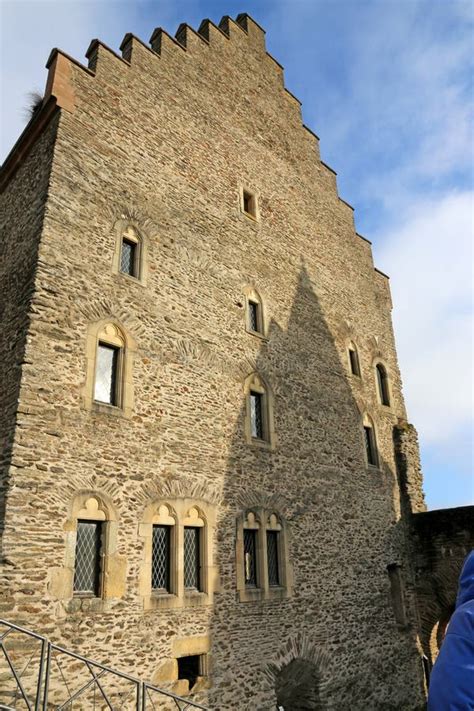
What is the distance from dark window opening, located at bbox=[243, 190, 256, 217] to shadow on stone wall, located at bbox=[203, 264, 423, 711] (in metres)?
2.47

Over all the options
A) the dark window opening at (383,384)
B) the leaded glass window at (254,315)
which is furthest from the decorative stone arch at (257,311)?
the dark window opening at (383,384)

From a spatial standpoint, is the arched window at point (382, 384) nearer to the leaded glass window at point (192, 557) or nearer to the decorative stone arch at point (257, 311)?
the decorative stone arch at point (257, 311)

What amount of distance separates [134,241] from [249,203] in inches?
192

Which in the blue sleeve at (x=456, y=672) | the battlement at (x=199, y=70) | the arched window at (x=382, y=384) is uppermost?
the battlement at (x=199, y=70)

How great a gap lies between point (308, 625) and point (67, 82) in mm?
12236

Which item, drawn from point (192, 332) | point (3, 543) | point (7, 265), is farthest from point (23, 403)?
point (192, 332)

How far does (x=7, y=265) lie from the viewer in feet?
31.4

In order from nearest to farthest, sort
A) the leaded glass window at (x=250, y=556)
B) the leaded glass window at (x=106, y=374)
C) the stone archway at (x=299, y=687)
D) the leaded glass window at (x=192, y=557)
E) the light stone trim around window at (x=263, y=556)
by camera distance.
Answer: the leaded glass window at (x=106, y=374) < the leaded glass window at (x=192, y=557) < the light stone trim around window at (x=263, y=556) < the leaded glass window at (x=250, y=556) < the stone archway at (x=299, y=687)

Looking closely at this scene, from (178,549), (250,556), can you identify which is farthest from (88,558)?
(250,556)

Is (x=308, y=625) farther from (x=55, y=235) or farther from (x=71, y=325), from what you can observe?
(x=55, y=235)

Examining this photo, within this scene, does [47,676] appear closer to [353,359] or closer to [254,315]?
[254,315]

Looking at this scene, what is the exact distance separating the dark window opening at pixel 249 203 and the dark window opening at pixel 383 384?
7.05 meters

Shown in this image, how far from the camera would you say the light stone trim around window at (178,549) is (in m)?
8.30

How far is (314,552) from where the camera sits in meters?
11.8
